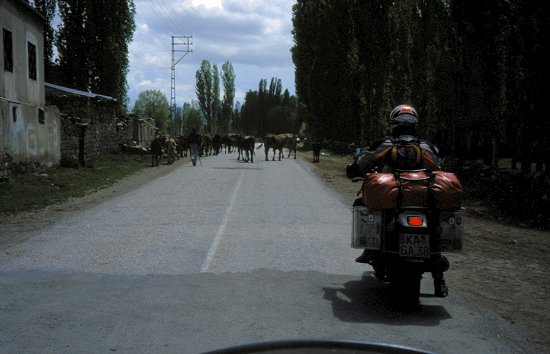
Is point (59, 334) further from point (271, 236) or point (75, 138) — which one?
point (75, 138)

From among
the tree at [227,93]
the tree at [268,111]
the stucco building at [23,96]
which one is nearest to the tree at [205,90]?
the tree at [227,93]

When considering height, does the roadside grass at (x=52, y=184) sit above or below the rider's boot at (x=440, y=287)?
below

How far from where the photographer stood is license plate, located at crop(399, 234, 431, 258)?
544cm

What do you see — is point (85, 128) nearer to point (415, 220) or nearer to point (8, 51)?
point (8, 51)

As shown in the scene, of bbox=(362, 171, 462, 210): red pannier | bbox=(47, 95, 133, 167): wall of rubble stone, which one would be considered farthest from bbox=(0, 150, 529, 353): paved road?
bbox=(47, 95, 133, 167): wall of rubble stone

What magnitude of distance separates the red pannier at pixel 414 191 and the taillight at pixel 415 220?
11 centimetres

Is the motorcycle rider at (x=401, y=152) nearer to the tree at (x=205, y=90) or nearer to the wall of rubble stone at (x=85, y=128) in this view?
the wall of rubble stone at (x=85, y=128)

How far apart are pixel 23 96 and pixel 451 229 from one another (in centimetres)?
1918

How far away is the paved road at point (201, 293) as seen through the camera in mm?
4656

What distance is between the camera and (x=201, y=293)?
19.8 ft

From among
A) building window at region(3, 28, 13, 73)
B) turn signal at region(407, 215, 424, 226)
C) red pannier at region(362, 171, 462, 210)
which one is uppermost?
building window at region(3, 28, 13, 73)

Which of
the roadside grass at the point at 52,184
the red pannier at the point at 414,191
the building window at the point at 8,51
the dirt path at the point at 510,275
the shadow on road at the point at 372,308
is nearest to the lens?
the shadow on road at the point at 372,308

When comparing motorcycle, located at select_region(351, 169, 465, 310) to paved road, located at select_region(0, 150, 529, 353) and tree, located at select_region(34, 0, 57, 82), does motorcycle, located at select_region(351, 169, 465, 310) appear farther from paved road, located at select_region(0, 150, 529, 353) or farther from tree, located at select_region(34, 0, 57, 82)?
tree, located at select_region(34, 0, 57, 82)

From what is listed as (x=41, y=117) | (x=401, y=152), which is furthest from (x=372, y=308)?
(x=41, y=117)
